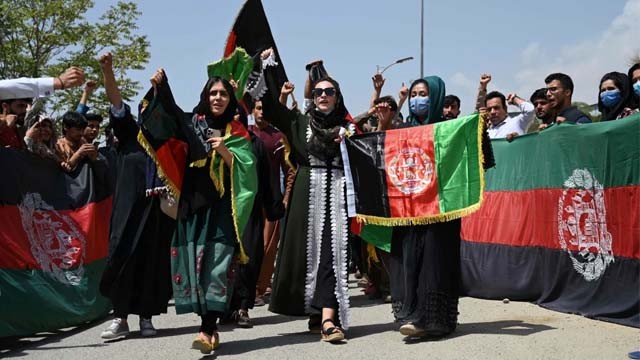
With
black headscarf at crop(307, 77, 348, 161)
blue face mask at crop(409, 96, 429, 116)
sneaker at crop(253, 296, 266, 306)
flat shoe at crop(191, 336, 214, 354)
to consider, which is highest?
blue face mask at crop(409, 96, 429, 116)

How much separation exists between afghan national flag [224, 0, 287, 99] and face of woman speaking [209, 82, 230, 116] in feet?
3.40

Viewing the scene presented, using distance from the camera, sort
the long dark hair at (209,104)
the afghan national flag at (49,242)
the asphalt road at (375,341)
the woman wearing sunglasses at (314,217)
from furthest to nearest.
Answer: the afghan national flag at (49,242) < the woman wearing sunglasses at (314,217) < the long dark hair at (209,104) < the asphalt road at (375,341)

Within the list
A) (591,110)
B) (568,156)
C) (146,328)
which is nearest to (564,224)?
(568,156)

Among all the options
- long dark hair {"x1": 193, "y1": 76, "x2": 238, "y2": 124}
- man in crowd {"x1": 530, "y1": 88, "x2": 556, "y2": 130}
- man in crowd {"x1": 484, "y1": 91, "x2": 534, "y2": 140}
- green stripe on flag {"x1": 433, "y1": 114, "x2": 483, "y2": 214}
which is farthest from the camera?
man in crowd {"x1": 484, "y1": 91, "x2": 534, "y2": 140}

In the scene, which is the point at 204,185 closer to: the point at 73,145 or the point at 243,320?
the point at 243,320

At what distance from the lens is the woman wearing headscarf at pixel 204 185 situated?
5.23 metres

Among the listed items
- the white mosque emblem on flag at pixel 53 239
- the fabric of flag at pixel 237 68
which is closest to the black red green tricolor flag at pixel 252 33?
the fabric of flag at pixel 237 68

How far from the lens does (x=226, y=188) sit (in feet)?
17.9

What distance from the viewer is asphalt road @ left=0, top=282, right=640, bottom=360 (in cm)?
498

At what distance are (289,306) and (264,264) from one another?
2.16 m

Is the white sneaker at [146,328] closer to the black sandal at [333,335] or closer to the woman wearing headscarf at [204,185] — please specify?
the woman wearing headscarf at [204,185]

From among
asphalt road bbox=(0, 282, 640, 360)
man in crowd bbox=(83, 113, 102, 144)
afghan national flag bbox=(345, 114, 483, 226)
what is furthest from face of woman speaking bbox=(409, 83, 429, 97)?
man in crowd bbox=(83, 113, 102, 144)

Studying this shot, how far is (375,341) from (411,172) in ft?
4.54

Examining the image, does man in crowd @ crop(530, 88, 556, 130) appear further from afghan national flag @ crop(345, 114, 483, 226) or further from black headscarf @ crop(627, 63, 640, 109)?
afghan national flag @ crop(345, 114, 483, 226)
